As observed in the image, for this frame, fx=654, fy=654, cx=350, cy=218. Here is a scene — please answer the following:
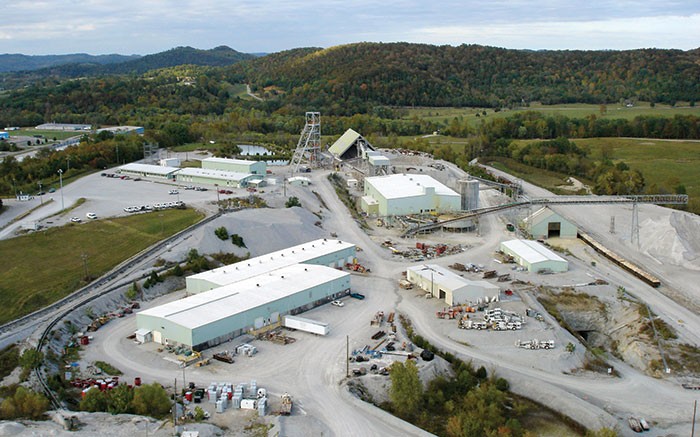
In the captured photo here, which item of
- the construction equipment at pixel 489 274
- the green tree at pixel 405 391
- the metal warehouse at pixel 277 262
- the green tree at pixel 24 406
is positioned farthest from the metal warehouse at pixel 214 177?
the green tree at pixel 24 406

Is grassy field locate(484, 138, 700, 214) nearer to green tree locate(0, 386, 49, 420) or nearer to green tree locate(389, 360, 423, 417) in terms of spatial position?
green tree locate(389, 360, 423, 417)

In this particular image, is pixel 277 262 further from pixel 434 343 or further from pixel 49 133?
pixel 49 133

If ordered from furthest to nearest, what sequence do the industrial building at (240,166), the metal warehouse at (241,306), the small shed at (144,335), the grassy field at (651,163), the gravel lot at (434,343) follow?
the grassy field at (651,163) → the industrial building at (240,166) → the small shed at (144,335) → the metal warehouse at (241,306) → the gravel lot at (434,343)

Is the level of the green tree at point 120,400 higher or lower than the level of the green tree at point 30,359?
lower

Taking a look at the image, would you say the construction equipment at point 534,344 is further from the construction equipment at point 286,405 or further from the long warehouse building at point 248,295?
the construction equipment at point 286,405

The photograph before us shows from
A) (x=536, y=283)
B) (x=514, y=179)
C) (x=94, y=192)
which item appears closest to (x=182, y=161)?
(x=94, y=192)

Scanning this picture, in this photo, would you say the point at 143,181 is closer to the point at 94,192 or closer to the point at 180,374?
the point at 94,192
